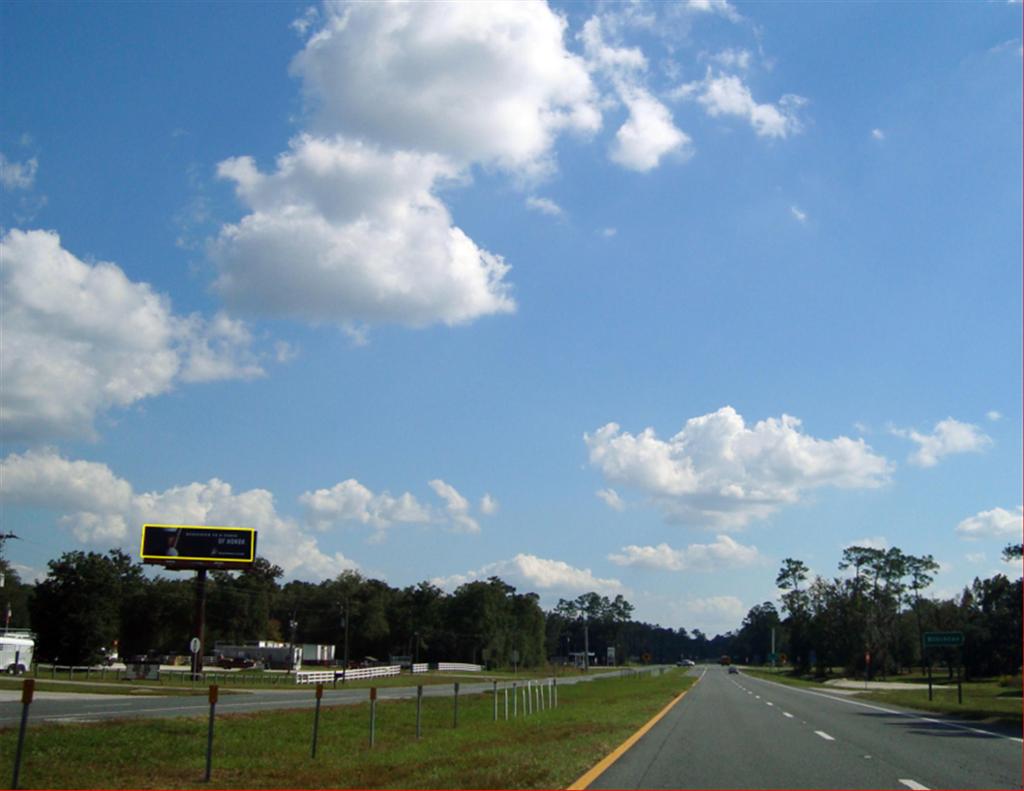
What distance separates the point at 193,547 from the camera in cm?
7381

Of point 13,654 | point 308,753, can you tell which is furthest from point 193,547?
point 308,753

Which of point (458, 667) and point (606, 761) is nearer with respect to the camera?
point (606, 761)

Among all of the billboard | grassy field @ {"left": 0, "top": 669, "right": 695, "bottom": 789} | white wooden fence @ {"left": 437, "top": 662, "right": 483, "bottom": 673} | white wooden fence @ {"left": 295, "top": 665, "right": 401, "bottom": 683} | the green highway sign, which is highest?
the billboard

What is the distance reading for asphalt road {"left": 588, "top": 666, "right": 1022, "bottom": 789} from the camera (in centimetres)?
1380

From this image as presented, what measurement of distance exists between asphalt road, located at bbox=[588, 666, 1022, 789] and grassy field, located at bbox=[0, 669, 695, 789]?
1.06 metres

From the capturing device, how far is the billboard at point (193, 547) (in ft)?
241

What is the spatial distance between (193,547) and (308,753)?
5853 centimetres

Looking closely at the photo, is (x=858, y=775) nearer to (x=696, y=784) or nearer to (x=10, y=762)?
(x=696, y=784)

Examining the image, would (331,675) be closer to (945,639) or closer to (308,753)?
(945,639)

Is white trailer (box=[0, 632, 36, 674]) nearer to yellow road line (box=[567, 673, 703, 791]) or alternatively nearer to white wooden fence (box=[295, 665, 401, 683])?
white wooden fence (box=[295, 665, 401, 683])

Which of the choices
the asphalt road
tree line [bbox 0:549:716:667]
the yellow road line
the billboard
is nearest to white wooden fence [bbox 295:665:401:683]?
the billboard

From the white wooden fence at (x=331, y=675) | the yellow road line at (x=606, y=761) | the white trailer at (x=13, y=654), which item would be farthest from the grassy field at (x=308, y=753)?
the white trailer at (x=13, y=654)

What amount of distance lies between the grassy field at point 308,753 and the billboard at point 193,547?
47.2 metres

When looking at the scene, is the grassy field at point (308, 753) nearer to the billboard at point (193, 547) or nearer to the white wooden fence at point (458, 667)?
the billboard at point (193, 547)
